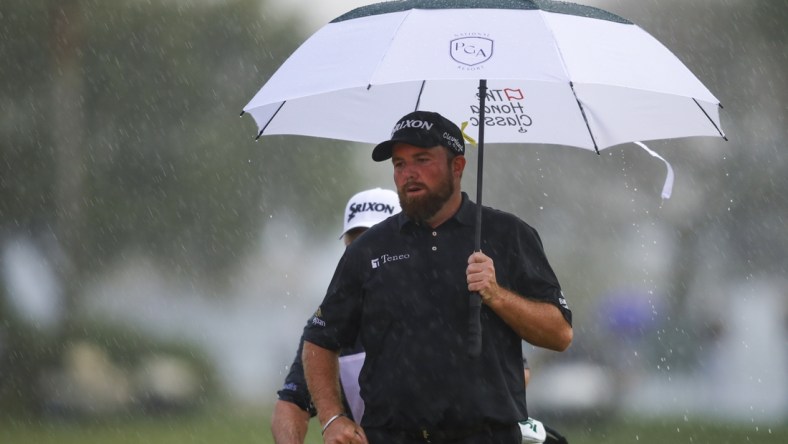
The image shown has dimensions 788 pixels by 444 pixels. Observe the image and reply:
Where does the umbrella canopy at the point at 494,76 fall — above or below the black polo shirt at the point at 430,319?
above

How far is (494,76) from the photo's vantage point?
4469 millimetres

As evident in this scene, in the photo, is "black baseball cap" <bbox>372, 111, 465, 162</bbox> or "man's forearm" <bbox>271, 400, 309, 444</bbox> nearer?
"black baseball cap" <bbox>372, 111, 465, 162</bbox>

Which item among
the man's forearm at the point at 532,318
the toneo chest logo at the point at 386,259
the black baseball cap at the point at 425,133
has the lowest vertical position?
the man's forearm at the point at 532,318

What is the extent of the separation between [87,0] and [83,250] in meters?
3.50

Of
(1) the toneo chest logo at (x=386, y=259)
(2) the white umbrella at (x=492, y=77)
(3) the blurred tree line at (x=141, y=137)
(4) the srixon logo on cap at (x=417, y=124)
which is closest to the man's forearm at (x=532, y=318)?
(2) the white umbrella at (x=492, y=77)

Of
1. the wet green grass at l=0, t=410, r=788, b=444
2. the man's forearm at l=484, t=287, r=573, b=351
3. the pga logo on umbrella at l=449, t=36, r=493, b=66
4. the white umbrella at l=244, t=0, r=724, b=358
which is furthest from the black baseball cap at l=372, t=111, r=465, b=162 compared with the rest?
the wet green grass at l=0, t=410, r=788, b=444

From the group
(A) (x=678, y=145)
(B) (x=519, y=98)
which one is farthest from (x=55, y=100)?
(B) (x=519, y=98)

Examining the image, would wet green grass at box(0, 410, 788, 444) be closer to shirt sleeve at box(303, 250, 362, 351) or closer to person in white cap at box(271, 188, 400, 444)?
person in white cap at box(271, 188, 400, 444)

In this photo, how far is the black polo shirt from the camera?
14.9 ft

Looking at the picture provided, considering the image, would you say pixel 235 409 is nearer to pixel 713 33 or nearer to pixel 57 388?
pixel 57 388

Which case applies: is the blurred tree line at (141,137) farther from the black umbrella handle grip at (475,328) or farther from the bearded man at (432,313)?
the black umbrella handle grip at (475,328)

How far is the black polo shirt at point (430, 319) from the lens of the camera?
4.55 meters

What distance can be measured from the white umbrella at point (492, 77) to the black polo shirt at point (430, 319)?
16 centimetres

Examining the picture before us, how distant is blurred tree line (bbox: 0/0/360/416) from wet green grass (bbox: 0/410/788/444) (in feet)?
5.67
